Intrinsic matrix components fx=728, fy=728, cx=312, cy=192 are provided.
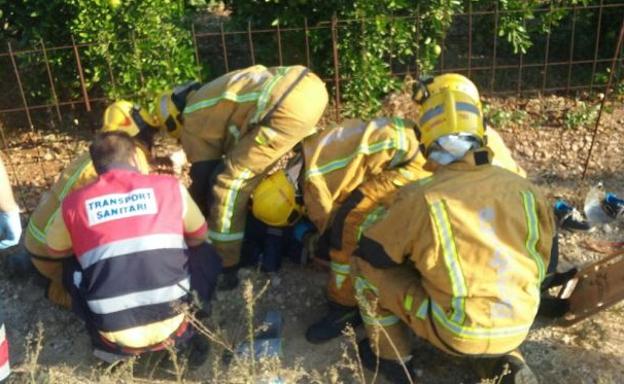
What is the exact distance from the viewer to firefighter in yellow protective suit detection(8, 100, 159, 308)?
3.96 meters

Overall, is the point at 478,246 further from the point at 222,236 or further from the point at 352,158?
the point at 222,236

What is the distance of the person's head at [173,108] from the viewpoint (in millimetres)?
4383

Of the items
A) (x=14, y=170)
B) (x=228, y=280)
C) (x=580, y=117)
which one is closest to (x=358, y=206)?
(x=228, y=280)

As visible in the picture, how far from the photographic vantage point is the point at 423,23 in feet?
18.6

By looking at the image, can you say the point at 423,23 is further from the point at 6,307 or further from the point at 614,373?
the point at 6,307

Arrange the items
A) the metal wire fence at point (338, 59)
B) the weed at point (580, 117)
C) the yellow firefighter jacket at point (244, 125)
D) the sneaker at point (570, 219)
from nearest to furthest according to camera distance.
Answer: the yellow firefighter jacket at point (244, 125)
the sneaker at point (570, 219)
the metal wire fence at point (338, 59)
the weed at point (580, 117)

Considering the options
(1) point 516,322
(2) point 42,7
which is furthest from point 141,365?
(2) point 42,7

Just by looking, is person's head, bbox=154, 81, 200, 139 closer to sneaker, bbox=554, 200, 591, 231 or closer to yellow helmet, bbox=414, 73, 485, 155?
yellow helmet, bbox=414, 73, 485, 155

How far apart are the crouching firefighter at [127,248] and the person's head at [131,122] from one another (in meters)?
0.53

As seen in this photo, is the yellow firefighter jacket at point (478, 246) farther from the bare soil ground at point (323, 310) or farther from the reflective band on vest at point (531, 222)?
the bare soil ground at point (323, 310)

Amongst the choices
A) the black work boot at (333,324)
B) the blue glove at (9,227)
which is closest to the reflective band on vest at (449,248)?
the black work boot at (333,324)

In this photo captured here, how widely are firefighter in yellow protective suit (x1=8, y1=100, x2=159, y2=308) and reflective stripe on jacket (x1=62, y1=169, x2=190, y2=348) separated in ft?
1.55

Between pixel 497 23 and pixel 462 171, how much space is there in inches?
121

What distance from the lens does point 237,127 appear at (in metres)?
4.30
